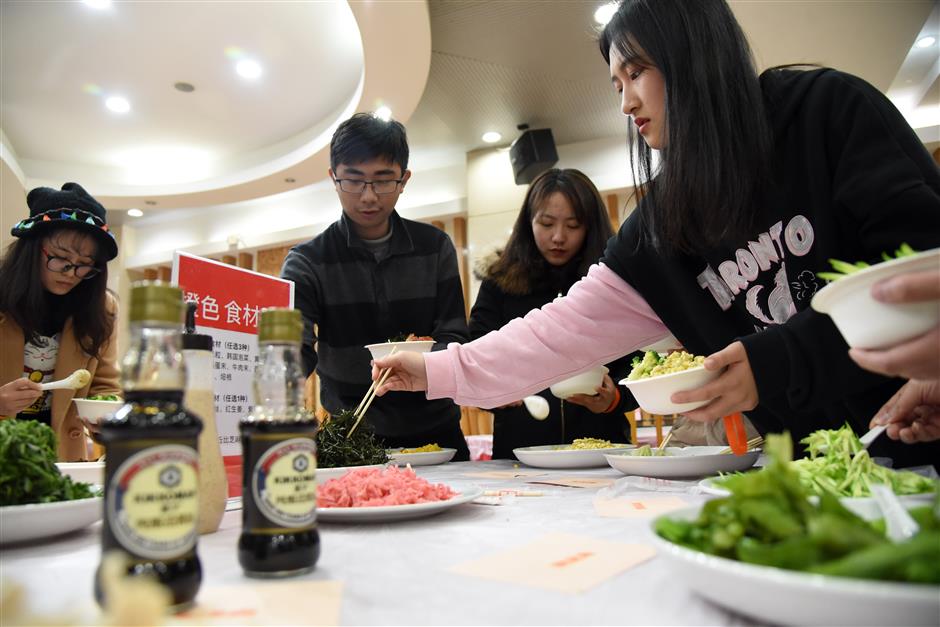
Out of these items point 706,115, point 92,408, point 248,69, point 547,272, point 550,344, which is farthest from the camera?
point 248,69

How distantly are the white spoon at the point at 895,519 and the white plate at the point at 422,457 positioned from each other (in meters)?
1.32

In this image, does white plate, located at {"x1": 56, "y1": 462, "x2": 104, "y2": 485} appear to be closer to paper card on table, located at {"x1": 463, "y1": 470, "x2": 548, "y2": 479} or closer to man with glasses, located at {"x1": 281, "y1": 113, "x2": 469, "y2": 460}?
paper card on table, located at {"x1": 463, "y1": 470, "x2": 548, "y2": 479}

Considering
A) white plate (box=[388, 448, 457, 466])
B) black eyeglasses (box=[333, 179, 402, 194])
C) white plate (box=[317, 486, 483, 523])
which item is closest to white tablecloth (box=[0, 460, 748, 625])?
white plate (box=[317, 486, 483, 523])

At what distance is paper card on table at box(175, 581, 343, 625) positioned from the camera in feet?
1.66

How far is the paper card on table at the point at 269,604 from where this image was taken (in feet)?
1.66

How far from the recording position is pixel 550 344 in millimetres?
1571

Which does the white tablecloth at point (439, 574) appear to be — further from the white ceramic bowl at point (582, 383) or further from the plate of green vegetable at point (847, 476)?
the white ceramic bowl at point (582, 383)

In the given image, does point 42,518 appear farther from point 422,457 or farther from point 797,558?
point 422,457

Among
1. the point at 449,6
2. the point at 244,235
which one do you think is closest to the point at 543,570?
the point at 449,6

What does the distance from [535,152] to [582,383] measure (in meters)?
4.68

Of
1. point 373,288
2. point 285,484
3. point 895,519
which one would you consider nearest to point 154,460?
point 285,484

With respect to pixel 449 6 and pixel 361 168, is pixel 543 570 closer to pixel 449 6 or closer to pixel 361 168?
pixel 361 168

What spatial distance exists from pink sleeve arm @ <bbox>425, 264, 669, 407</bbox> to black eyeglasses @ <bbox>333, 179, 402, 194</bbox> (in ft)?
3.21

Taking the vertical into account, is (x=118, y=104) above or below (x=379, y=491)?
above
